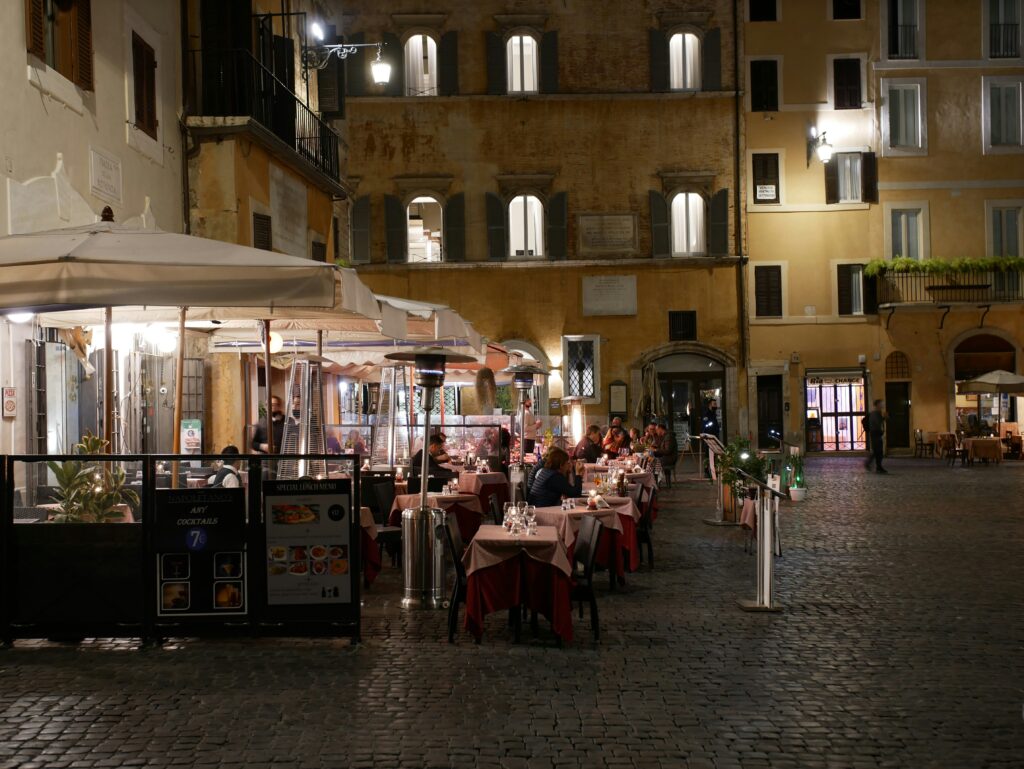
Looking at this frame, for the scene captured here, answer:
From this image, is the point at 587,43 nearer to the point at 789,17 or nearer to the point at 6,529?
the point at 789,17

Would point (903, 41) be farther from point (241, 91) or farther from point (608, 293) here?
point (241, 91)

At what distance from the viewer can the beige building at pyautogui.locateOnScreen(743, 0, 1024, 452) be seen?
34.8 metres

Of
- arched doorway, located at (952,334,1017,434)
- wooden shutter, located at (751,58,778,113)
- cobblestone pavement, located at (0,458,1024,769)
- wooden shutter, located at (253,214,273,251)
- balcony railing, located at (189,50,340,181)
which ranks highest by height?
wooden shutter, located at (751,58,778,113)

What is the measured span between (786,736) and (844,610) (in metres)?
3.74

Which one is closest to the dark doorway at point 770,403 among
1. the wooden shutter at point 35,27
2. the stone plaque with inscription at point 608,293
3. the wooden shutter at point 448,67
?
the stone plaque with inscription at point 608,293

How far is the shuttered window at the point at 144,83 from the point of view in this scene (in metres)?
→ 14.7

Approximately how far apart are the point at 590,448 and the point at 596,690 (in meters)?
12.6

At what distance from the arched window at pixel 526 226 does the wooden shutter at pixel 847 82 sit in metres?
9.48

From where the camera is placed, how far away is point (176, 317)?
12055 mm

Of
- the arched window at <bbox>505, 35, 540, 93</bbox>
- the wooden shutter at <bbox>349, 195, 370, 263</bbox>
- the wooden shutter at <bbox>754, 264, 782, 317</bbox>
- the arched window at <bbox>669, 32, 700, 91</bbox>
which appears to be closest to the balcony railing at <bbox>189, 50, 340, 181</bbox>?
the wooden shutter at <bbox>349, 195, 370, 263</bbox>

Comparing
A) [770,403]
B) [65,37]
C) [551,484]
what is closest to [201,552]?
[551,484]

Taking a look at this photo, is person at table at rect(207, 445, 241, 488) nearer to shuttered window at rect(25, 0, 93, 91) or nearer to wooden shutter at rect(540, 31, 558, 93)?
shuttered window at rect(25, 0, 93, 91)

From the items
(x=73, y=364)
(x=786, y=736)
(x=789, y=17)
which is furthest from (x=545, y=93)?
(x=786, y=736)

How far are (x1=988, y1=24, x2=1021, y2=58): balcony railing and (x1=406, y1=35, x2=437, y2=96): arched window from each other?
16.3 meters
